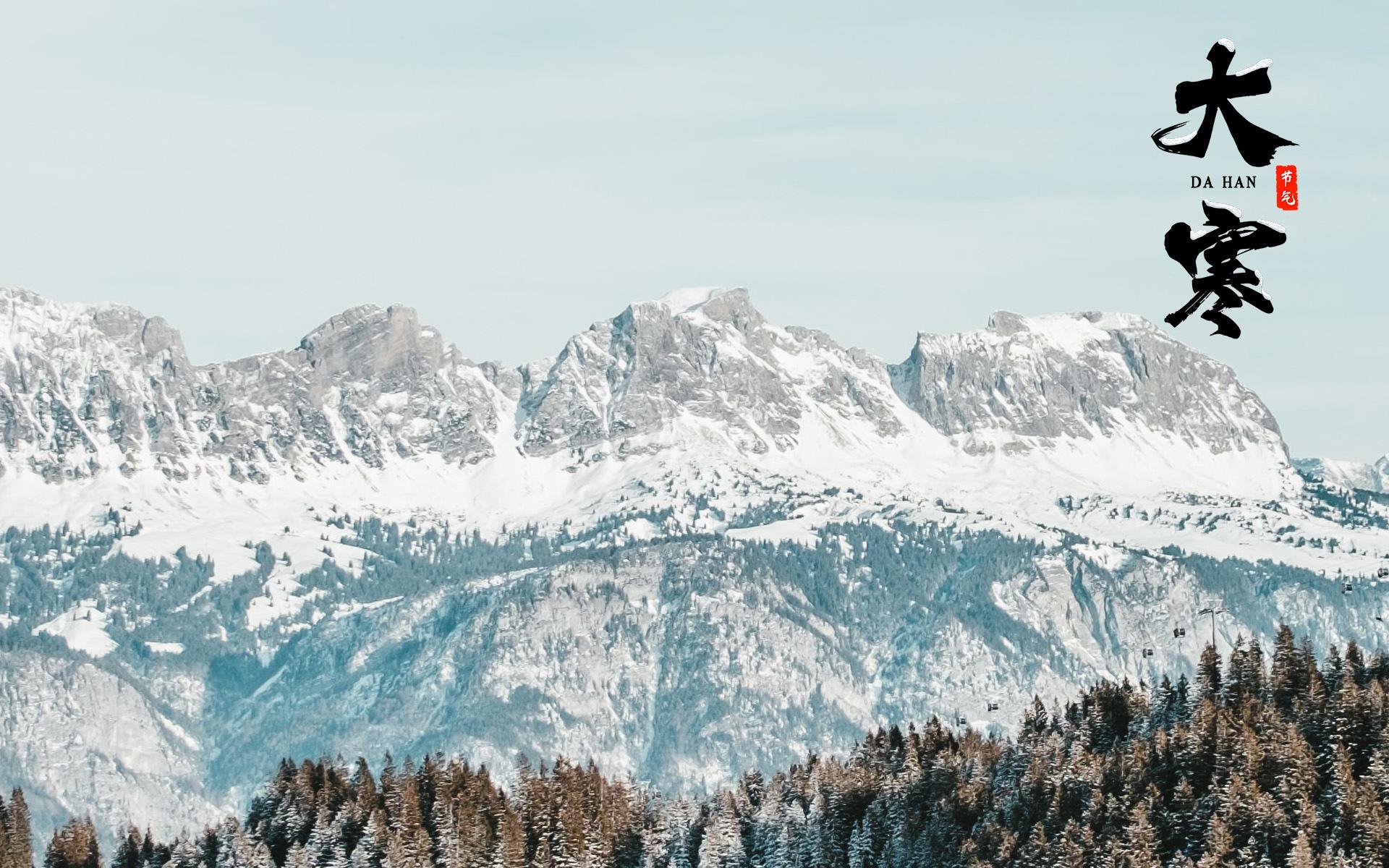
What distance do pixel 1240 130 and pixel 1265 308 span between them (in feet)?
33.2

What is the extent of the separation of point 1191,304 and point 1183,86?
12.6 meters

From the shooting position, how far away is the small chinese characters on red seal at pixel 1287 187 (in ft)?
563

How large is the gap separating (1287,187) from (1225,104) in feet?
24.2

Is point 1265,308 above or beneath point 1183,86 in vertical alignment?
beneath

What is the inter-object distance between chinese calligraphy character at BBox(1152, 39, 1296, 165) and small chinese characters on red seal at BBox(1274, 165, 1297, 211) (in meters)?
4.95

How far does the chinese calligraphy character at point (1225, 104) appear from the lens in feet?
545

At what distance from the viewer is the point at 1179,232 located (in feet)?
554

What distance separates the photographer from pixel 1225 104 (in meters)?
169

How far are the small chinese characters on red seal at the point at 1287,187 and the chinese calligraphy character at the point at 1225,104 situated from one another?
4949 millimetres

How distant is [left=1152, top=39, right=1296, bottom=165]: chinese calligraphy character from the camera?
16625 centimetres

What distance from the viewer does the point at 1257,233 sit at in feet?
552

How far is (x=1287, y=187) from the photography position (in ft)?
567

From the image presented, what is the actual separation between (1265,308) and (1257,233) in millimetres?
4386

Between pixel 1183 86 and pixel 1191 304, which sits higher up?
pixel 1183 86
